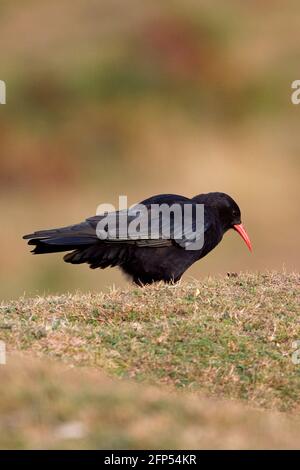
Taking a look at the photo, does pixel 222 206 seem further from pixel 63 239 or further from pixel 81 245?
pixel 63 239

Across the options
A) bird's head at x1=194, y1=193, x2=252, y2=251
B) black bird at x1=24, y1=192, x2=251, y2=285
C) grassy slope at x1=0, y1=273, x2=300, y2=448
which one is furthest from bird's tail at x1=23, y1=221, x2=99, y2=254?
bird's head at x1=194, y1=193, x2=252, y2=251

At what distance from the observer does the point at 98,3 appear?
87.6 feet

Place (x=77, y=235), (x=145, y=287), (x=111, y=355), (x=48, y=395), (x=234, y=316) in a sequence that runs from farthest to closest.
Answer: (x=77, y=235), (x=145, y=287), (x=234, y=316), (x=111, y=355), (x=48, y=395)

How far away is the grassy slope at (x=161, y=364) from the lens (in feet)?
17.6

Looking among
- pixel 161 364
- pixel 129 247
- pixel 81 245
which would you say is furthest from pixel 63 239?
pixel 161 364

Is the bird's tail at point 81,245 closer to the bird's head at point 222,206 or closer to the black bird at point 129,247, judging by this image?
the black bird at point 129,247

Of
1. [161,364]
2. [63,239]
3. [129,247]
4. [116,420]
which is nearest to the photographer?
[116,420]

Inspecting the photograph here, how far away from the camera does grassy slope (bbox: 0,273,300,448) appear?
5375 mm

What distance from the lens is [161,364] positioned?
22.3ft

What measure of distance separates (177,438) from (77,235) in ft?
14.0

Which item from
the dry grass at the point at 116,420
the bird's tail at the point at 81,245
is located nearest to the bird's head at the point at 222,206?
the bird's tail at the point at 81,245

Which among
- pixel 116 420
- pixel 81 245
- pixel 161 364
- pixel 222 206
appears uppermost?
pixel 222 206

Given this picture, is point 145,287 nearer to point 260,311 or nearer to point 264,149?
point 260,311
